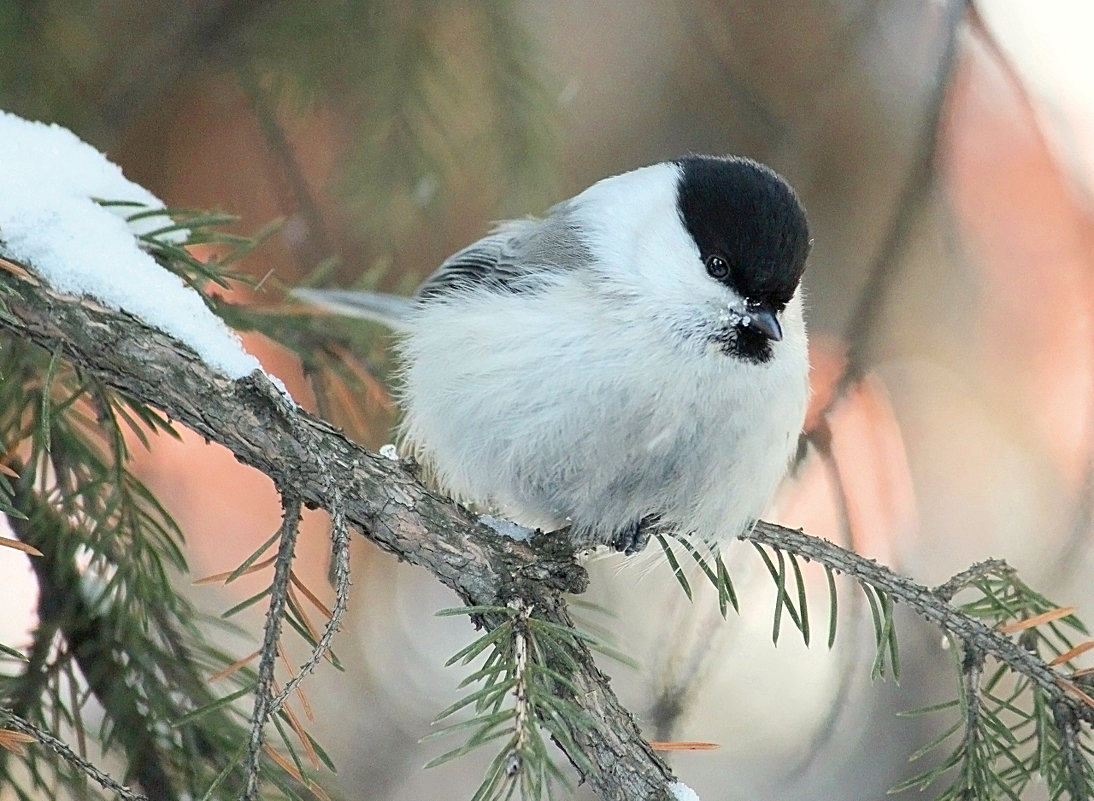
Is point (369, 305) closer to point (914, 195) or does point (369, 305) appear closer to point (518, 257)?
point (518, 257)

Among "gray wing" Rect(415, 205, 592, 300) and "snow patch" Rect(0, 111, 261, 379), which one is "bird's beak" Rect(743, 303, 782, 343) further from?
"snow patch" Rect(0, 111, 261, 379)

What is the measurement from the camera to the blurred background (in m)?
1.16

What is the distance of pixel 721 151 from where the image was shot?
5.60ft

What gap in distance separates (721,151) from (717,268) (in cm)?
75

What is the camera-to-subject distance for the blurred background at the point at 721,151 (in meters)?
1.16

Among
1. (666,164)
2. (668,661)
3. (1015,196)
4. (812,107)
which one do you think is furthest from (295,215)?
(1015,196)

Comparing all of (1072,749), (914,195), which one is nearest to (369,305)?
(914,195)

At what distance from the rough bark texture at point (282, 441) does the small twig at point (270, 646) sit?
4 cm

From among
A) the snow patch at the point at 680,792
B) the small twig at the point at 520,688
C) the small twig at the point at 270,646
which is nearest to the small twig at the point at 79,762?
the small twig at the point at 270,646

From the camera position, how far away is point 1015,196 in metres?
1.57

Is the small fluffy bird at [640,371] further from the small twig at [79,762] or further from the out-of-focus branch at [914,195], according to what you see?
the small twig at [79,762]

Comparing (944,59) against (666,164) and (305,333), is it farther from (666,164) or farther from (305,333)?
(305,333)

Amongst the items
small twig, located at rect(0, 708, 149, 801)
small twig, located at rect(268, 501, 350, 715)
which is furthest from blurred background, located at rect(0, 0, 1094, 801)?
small twig, located at rect(0, 708, 149, 801)

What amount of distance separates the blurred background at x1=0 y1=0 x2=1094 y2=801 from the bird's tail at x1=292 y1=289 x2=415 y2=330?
0.10 feet
